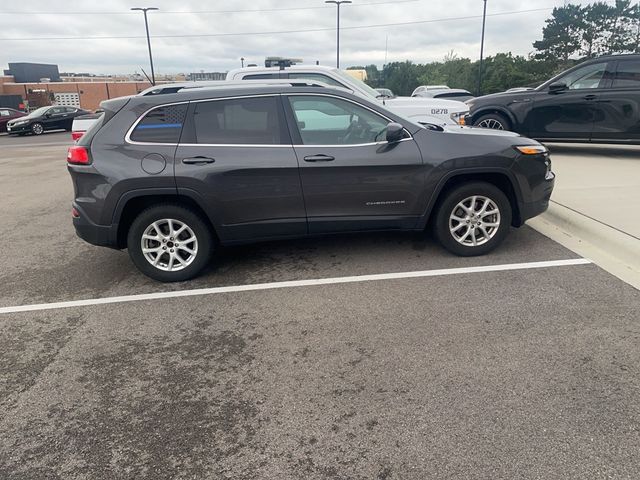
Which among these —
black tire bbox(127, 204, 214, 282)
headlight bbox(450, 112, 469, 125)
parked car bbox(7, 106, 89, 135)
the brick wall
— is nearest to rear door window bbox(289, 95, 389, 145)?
black tire bbox(127, 204, 214, 282)

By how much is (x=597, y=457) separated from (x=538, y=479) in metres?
0.35

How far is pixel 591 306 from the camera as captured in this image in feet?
12.8

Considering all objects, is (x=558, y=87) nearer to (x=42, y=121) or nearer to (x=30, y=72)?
(x=42, y=121)

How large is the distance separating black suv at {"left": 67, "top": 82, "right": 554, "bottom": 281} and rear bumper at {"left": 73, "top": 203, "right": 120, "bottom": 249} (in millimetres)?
10

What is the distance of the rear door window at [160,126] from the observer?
4.55 meters

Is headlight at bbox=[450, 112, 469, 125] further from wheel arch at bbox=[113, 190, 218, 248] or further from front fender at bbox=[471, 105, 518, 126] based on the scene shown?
wheel arch at bbox=[113, 190, 218, 248]

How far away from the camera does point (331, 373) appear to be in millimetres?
3195

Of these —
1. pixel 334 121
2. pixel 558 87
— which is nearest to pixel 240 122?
pixel 334 121

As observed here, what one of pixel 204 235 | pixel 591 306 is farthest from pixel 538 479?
pixel 204 235

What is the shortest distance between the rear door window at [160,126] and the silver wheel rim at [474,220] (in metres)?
2.76

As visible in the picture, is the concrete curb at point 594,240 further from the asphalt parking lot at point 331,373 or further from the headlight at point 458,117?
the headlight at point 458,117

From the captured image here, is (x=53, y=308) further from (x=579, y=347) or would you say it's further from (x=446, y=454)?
(x=579, y=347)

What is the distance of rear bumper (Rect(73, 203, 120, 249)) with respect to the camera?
15.0 feet

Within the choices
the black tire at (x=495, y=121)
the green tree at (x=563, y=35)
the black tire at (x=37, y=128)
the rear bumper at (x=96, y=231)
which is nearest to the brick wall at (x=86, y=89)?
the black tire at (x=37, y=128)
